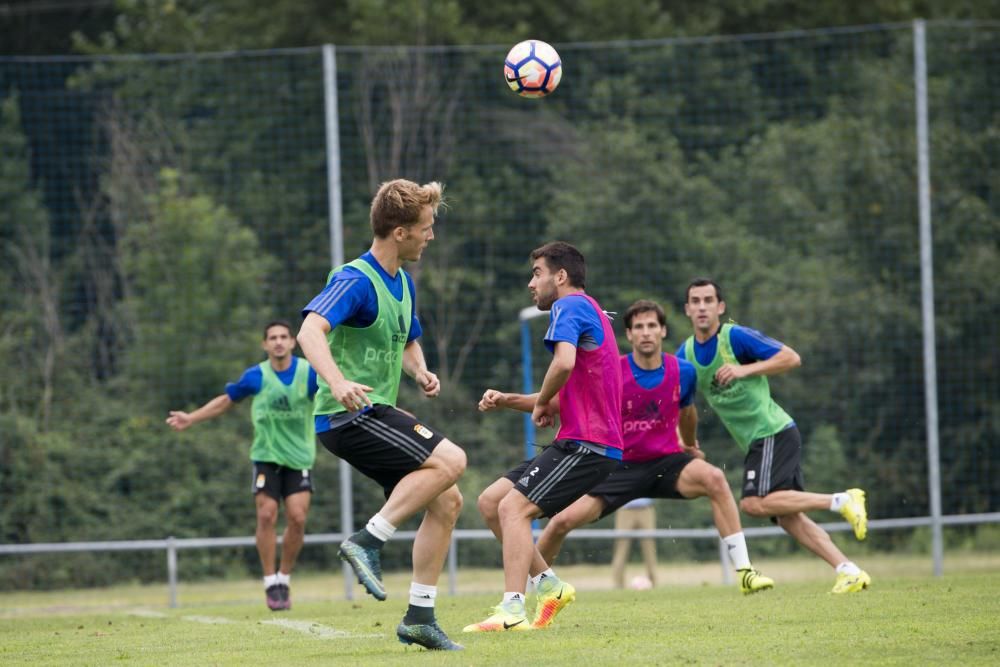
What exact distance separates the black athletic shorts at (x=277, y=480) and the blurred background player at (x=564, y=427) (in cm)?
455

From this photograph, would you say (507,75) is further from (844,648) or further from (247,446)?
Result: (247,446)

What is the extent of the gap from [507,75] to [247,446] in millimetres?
8612

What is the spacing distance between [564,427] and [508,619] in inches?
39.2

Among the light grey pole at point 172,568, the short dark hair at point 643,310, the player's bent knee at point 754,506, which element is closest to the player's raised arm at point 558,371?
the short dark hair at point 643,310

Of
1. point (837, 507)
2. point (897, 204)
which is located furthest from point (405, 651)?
point (897, 204)

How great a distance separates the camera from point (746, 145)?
16.9m

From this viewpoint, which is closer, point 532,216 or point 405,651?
point 405,651

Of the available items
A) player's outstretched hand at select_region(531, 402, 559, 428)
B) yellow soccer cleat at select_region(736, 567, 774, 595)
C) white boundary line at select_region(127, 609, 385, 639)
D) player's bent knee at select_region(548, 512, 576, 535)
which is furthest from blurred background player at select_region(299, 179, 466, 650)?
yellow soccer cleat at select_region(736, 567, 774, 595)

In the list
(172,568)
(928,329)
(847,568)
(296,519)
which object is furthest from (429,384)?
(928,329)

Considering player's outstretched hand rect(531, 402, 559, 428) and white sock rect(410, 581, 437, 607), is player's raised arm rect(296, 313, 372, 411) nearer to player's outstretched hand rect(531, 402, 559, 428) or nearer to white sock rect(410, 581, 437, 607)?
white sock rect(410, 581, 437, 607)

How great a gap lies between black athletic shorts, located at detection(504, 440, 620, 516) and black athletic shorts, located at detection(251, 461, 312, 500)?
188 inches

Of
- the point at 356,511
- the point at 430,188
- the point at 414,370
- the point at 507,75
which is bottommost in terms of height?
the point at 356,511

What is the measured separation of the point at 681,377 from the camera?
9820 mm

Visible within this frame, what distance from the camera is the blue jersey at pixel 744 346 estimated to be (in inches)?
387
